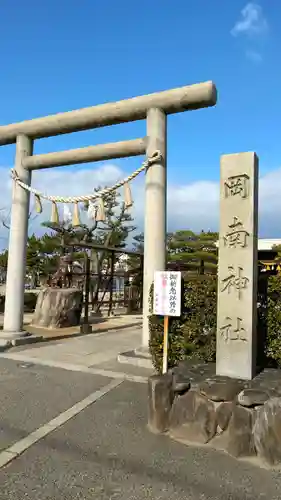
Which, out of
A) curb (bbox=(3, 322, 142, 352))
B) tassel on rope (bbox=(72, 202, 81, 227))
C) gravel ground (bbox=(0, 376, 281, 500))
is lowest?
gravel ground (bbox=(0, 376, 281, 500))

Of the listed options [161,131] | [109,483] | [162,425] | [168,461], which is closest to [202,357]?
[162,425]

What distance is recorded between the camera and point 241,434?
3676 mm

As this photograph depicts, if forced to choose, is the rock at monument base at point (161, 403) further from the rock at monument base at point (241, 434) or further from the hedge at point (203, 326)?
the hedge at point (203, 326)

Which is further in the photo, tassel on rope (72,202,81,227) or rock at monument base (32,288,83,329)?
rock at monument base (32,288,83,329)

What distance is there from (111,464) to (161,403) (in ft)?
3.01

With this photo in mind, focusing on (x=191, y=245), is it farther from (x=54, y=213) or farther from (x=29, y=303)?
(x=54, y=213)

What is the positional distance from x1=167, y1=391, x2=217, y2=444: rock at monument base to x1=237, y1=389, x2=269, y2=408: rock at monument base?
1.09ft

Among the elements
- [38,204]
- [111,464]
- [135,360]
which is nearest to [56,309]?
[38,204]

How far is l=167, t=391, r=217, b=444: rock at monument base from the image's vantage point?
389 centimetres

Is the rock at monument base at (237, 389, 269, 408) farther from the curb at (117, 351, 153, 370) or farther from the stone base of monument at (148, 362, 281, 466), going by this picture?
the curb at (117, 351, 153, 370)

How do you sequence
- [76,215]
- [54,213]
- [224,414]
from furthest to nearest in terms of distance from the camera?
[54,213]
[76,215]
[224,414]

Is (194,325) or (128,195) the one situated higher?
(128,195)

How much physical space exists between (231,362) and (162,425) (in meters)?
1.02

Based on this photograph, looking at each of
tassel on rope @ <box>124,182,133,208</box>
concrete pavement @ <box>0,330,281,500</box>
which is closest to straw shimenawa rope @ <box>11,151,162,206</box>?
tassel on rope @ <box>124,182,133,208</box>
